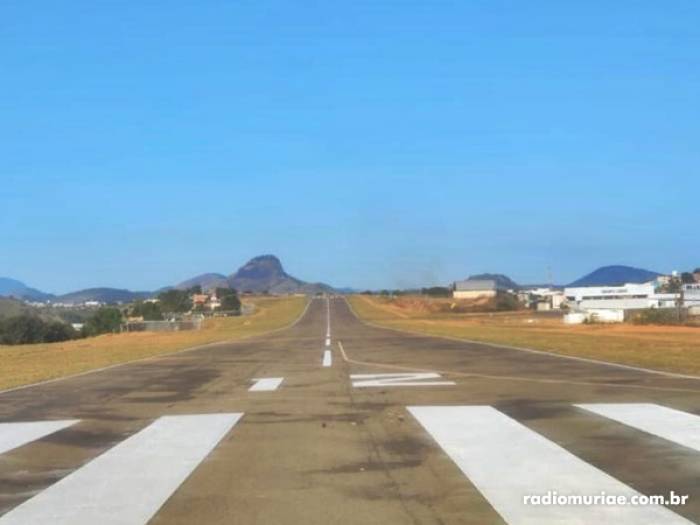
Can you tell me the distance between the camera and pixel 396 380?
1795 centimetres

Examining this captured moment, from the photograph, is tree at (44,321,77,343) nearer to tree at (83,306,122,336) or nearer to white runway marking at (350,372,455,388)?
tree at (83,306,122,336)

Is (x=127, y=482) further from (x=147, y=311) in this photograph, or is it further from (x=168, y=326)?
(x=147, y=311)

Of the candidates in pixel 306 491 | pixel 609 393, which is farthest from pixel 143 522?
pixel 609 393

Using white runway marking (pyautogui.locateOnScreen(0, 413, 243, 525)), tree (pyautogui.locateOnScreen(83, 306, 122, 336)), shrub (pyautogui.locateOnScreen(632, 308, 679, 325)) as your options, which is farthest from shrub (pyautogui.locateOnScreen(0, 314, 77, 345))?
white runway marking (pyautogui.locateOnScreen(0, 413, 243, 525))

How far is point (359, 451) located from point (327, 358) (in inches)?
656

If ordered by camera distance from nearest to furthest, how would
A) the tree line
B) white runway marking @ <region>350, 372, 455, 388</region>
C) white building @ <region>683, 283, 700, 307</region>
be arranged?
white runway marking @ <region>350, 372, 455, 388</region>, the tree line, white building @ <region>683, 283, 700, 307</region>

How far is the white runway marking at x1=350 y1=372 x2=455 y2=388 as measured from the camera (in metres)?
17.0

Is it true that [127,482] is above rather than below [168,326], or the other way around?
below

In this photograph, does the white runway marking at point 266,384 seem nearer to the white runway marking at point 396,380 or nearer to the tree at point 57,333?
the white runway marking at point 396,380

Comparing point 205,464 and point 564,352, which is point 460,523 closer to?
point 205,464

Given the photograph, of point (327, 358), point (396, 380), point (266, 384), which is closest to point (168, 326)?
point (327, 358)

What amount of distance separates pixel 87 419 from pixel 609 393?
8042 mm

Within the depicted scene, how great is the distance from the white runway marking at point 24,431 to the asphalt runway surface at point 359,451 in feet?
0.10

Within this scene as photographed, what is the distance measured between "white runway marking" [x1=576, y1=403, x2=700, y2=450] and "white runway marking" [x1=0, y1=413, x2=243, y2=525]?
4990 millimetres
